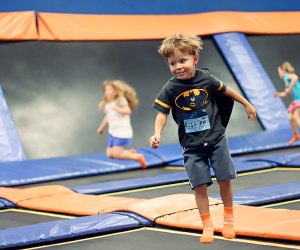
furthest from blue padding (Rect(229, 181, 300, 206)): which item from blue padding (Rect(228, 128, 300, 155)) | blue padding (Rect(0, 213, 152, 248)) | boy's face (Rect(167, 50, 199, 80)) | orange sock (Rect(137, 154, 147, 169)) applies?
blue padding (Rect(228, 128, 300, 155))

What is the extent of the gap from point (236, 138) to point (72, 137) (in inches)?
78.1

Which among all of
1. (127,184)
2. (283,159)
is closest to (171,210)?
(127,184)

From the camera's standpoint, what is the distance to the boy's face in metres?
3.08

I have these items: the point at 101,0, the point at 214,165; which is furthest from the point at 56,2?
the point at 214,165

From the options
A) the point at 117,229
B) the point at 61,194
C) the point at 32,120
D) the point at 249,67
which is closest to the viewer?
the point at 117,229

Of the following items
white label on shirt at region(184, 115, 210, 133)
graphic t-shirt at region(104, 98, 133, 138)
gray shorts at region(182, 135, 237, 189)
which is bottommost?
gray shorts at region(182, 135, 237, 189)

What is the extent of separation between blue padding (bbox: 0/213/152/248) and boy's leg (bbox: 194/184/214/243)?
2.59ft

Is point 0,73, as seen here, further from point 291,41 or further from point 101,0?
point 291,41

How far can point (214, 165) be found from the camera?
10.3 feet

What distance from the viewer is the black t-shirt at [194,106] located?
3135 mm

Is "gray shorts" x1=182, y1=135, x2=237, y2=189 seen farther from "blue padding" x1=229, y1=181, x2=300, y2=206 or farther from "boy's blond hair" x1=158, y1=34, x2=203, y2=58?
"blue padding" x1=229, y1=181, x2=300, y2=206

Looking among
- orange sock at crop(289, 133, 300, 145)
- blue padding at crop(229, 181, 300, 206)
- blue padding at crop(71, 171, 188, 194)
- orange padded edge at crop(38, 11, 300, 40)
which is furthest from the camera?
orange padded edge at crop(38, 11, 300, 40)

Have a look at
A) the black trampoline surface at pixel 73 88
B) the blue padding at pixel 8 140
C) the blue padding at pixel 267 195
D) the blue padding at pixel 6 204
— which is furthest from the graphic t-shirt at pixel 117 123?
the blue padding at pixel 267 195

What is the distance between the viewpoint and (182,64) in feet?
10.1
